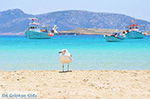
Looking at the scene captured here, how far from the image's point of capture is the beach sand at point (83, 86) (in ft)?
32.6

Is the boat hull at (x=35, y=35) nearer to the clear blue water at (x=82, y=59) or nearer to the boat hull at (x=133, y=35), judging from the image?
the boat hull at (x=133, y=35)

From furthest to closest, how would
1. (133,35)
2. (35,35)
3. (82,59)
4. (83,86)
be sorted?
(133,35) → (35,35) → (82,59) → (83,86)

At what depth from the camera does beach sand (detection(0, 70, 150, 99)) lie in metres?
9.94

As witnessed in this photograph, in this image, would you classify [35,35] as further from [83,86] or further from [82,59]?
[83,86]

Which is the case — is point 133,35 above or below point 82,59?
below

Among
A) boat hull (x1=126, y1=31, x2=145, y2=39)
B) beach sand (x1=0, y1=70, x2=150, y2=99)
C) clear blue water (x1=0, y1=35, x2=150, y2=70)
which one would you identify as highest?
beach sand (x1=0, y1=70, x2=150, y2=99)

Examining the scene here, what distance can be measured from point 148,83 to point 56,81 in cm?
312

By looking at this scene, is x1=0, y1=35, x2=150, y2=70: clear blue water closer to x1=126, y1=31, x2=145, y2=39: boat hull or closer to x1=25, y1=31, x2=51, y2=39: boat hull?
x1=25, y1=31, x2=51, y2=39: boat hull

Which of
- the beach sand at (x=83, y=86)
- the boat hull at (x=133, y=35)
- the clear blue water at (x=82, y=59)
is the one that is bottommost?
the boat hull at (x=133, y=35)

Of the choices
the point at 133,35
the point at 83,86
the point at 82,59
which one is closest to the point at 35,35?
the point at 133,35

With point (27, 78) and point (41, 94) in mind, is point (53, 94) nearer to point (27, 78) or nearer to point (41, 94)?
point (41, 94)

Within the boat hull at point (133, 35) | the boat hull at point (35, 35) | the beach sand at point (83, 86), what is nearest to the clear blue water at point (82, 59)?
the beach sand at point (83, 86)

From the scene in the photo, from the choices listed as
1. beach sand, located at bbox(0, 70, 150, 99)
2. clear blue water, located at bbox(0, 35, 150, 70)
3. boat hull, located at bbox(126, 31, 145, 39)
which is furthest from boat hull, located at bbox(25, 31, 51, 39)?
beach sand, located at bbox(0, 70, 150, 99)

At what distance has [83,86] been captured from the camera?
37.4 ft
